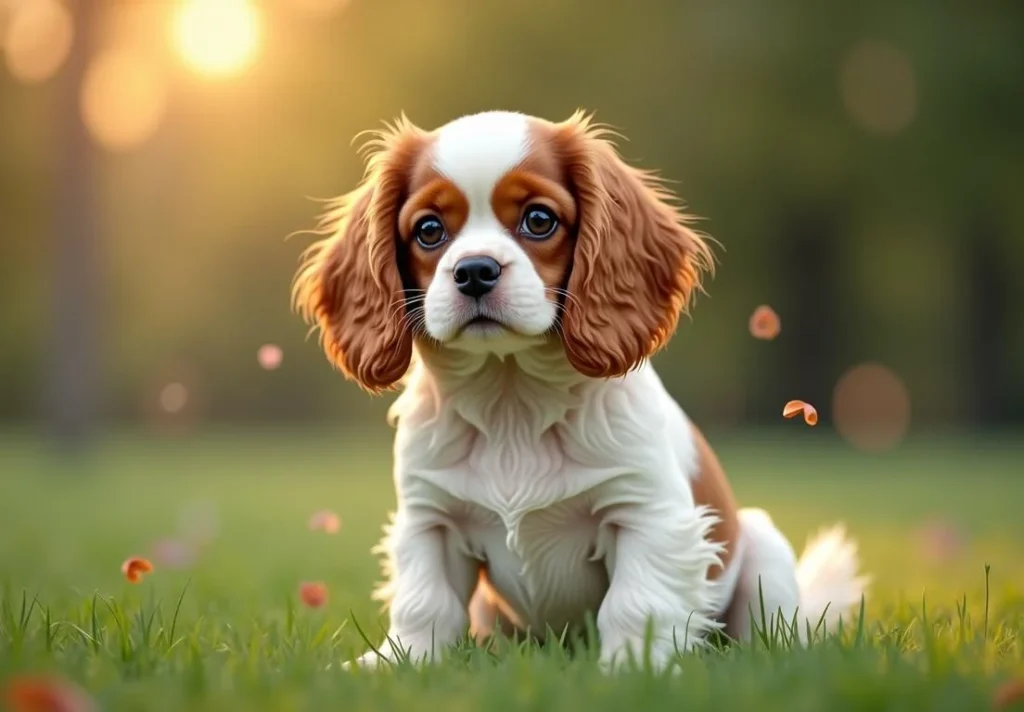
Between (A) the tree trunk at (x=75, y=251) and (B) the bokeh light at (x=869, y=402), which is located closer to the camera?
(A) the tree trunk at (x=75, y=251)

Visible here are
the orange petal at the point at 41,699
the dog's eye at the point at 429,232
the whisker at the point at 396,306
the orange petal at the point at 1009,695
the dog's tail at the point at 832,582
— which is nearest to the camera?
the orange petal at the point at 41,699

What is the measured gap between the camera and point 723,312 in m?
23.0

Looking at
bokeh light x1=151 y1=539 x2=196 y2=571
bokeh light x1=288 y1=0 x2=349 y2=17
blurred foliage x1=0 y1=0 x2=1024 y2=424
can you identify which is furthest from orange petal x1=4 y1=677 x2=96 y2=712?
bokeh light x1=288 y1=0 x2=349 y2=17

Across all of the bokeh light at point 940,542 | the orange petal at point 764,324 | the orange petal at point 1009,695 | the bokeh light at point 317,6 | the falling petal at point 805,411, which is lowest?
the bokeh light at point 940,542

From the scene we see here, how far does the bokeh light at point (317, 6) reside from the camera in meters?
20.2

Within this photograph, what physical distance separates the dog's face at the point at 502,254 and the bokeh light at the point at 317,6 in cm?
1759

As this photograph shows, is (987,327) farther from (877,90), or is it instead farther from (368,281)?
(368,281)

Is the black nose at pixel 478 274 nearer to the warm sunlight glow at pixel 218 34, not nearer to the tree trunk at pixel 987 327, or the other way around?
the warm sunlight glow at pixel 218 34

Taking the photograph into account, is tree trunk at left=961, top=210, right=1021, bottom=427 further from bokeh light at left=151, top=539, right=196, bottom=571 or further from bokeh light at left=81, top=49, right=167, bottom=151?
bokeh light at left=151, top=539, right=196, bottom=571

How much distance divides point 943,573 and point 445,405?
407 cm

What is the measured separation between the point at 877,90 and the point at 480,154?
1982 cm

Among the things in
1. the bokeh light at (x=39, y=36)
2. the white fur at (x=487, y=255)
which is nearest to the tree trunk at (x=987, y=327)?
the bokeh light at (x=39, y=36)

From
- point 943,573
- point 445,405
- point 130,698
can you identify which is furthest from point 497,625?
point 943,573

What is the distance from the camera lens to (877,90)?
70.3 ft
